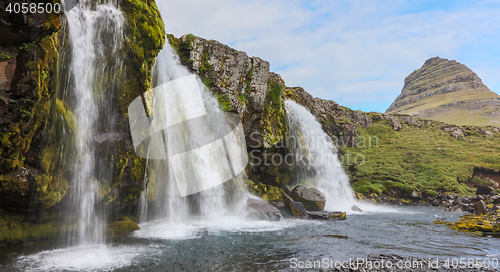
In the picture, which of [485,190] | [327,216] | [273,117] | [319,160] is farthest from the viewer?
[319,160]

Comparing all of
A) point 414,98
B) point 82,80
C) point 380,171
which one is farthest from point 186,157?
point 414,98

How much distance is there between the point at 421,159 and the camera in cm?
4709

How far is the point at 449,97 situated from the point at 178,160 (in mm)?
160565

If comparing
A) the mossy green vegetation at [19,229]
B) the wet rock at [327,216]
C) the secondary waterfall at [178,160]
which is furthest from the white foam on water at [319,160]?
the mossy green vegetation at [19,229]

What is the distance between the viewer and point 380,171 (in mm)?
42281

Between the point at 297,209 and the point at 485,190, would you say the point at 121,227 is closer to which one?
the point at 297,209

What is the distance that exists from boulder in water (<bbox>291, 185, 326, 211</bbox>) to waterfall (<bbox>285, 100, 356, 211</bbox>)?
5742 millimetres

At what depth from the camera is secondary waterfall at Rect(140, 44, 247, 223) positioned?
15.1 metres

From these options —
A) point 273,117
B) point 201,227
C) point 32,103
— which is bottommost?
point 201,227

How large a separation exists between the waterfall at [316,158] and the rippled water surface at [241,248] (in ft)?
44.7

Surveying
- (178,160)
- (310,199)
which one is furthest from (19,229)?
(310,199)

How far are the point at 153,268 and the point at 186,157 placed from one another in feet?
31.2

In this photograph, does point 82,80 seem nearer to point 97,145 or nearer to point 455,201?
point 97,145

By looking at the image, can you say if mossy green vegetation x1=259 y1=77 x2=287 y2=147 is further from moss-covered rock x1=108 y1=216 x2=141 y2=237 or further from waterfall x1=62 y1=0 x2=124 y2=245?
waterfall x1=62 y1=0 x2=124 y2=245
